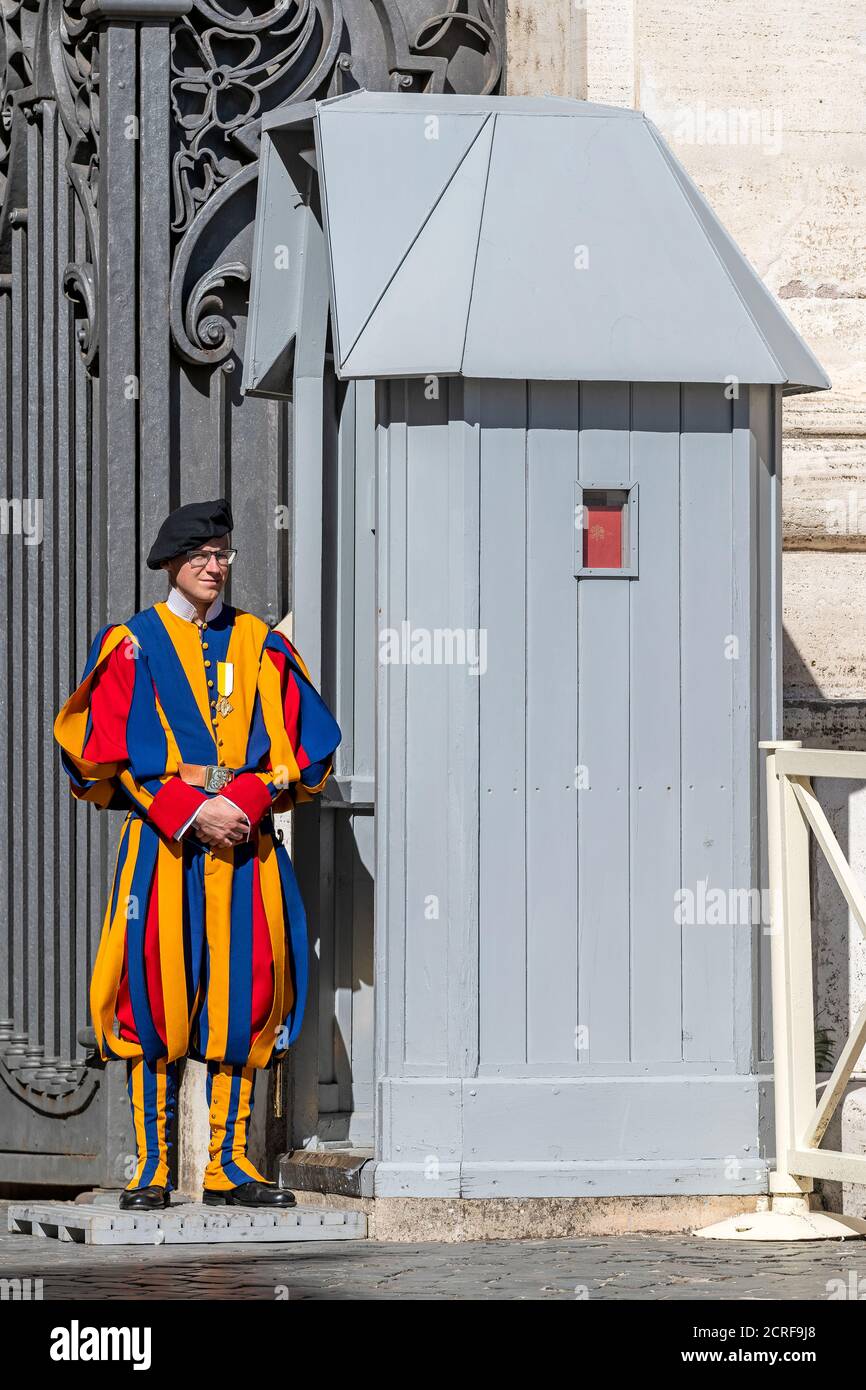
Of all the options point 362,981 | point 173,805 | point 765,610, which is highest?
point 765,610

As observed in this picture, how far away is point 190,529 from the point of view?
6.96m

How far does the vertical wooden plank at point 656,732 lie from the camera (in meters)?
6.76

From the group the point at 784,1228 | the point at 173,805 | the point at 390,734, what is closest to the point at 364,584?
the point at 390,734

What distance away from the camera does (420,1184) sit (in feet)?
21.7

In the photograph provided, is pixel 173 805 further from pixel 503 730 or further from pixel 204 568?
pixel 503 730

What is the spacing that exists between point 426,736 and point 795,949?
1134 millimetres

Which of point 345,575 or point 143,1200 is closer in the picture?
point 143,1200

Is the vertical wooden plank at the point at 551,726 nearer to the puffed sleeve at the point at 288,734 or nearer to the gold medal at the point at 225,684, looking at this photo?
the puffed sleeve at the point at 288,734

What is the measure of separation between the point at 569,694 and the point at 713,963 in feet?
2.68

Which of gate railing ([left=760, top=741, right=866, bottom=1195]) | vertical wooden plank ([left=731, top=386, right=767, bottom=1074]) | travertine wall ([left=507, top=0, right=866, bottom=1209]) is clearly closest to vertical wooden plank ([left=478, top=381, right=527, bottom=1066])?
vertical wooden plank ([left=731, top=386, right=767, bottom=1074])

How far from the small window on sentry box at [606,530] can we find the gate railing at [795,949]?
0.64 m

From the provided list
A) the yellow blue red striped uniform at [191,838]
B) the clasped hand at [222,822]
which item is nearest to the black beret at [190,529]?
the yellow blue red striped uniform at [191,838]
